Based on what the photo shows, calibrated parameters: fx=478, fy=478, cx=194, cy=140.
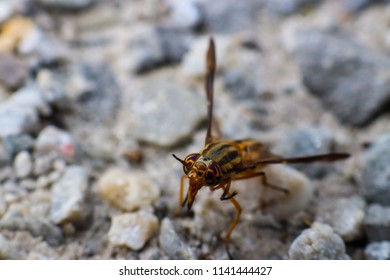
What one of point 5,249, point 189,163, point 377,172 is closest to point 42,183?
point 5,249

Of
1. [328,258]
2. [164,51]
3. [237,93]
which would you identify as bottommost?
[328,258]

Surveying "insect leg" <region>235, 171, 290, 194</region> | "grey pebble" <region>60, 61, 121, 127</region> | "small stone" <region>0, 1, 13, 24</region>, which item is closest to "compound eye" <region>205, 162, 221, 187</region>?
"insect leg" <region>235, 171, 290, 194</region>

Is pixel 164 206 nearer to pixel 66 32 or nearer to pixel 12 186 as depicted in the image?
pixel 12 186

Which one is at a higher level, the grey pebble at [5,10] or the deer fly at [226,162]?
the grey pebble at [5,10]

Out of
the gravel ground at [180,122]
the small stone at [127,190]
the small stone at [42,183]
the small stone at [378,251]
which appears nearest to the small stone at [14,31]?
the gravel ground at [180,122]

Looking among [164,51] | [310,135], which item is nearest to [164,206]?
[310,135]

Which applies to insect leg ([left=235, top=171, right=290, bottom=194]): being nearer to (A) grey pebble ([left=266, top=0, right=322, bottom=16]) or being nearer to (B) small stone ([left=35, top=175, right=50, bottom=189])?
(B) small stone ([left=35, top=175, right=50, bottom=189])

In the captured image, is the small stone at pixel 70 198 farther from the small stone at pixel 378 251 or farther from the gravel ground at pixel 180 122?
the small stone at pixel 378 251
